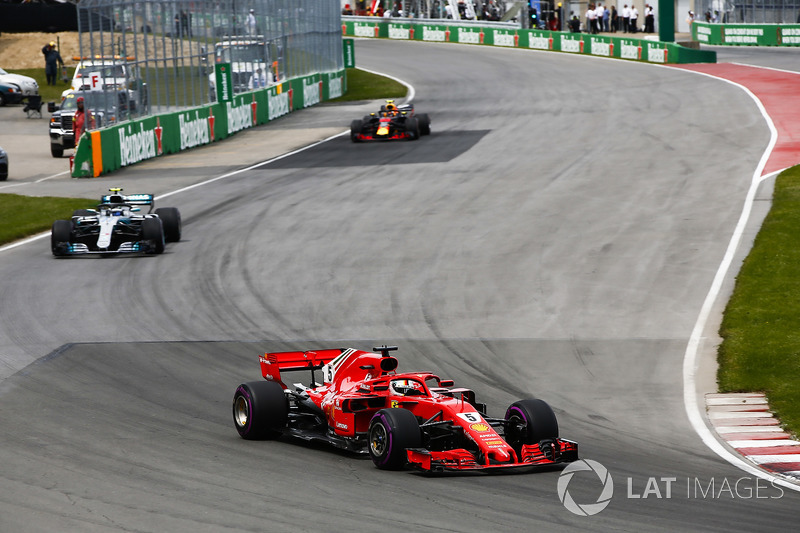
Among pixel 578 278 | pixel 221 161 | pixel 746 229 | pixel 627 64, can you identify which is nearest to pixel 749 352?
pixel 578 278

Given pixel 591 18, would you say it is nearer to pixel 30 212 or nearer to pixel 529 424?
pixel 30 212

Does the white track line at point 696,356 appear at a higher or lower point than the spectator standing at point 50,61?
lower

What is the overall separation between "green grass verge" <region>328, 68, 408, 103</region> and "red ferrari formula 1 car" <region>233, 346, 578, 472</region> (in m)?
40.6

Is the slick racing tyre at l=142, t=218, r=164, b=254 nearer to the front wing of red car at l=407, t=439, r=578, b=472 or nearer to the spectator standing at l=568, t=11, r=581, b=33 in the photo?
the front wing of red car at l=407, t=439, r=578, b=472

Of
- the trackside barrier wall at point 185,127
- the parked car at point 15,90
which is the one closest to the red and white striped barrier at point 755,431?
the trackside barrier wall at point 185,127

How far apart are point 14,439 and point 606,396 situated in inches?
271

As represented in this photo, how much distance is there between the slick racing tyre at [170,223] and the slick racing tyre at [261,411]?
1230cm

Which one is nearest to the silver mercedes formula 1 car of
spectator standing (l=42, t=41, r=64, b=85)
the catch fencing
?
the catch fencing

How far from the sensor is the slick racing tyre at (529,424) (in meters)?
10.9

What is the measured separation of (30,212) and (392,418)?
19281mm

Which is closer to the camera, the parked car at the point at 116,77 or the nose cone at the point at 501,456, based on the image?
the nose cone at the point at 501,456

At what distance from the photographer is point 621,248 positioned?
2194cm

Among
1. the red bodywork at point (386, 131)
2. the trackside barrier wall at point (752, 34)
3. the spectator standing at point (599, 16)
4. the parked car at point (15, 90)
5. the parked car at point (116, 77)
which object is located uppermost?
the spectator standing at point (599, 16)

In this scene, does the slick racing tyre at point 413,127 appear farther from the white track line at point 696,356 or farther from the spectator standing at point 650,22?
the spectator standing at point 650,22
